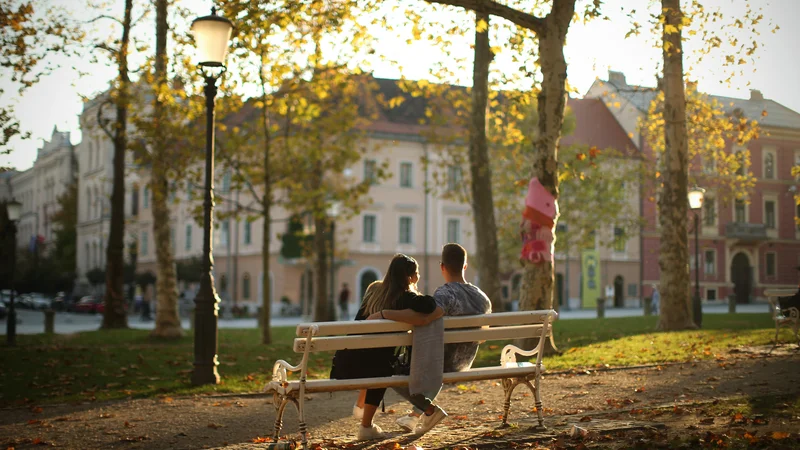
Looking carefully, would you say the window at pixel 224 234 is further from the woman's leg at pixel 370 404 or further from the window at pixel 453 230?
the woman's leg at pixel 370 404

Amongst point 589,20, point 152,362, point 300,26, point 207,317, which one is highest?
point 300,26

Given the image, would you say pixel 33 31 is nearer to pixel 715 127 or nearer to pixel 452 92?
pixel 452 92

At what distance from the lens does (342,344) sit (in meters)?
6.60

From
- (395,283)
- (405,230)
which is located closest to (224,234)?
(405,230)

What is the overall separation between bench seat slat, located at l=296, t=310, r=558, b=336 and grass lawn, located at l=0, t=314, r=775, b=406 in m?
4.98

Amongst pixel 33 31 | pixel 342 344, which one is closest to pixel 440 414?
pixel 342 344

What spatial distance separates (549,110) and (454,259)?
697 centimetres

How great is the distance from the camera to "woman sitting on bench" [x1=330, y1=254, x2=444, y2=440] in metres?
6.99

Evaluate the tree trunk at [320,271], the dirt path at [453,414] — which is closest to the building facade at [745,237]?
the tree trunk at [320,271]

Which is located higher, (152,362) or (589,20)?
(589,20)

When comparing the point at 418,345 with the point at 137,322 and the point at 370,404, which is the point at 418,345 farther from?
the point at 137,322

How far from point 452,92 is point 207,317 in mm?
12094

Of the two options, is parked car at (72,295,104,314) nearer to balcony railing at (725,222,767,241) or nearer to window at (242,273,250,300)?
window at (242,273,250,300)

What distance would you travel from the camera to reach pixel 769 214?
58.0 metres
